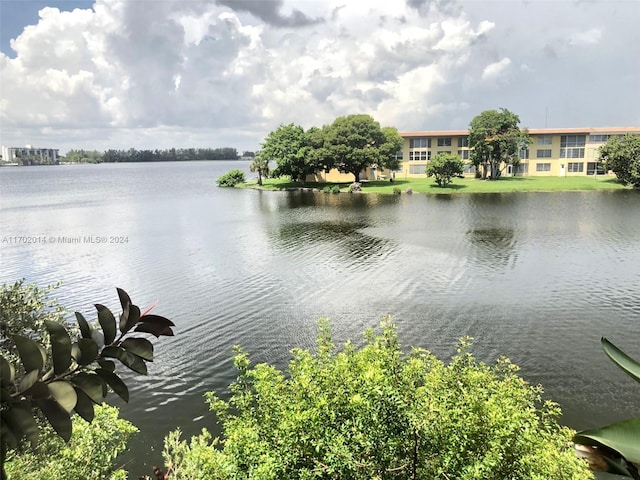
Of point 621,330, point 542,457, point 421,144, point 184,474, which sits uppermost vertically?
point 421,144

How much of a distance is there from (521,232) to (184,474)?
92.9 ft

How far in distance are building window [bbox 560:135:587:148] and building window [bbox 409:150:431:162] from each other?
63.3ft

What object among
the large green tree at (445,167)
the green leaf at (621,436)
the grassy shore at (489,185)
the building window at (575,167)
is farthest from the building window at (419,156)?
the green leaf at (621,436)

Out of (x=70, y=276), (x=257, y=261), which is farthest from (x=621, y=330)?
(x=70, y=276)

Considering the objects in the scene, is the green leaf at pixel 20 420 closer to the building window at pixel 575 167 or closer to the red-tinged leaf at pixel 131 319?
the red-tinged leaf at pixel 131 319

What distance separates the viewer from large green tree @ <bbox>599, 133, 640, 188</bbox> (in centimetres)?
5431

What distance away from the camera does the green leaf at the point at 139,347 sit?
1.75 meters

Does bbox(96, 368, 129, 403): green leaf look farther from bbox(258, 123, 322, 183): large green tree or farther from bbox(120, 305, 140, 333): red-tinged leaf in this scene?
bbox(258, 123, 322, 183): large green tree

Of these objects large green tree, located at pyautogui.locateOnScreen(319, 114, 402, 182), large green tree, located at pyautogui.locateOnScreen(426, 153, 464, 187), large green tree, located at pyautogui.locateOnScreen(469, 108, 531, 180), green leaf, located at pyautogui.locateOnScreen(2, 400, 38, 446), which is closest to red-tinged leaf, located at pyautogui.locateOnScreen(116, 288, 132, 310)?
green leaf, located at pyautogui.locateOnScreen(2, 400, 38, 446)

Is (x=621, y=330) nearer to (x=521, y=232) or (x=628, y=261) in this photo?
(x=628, y=261)

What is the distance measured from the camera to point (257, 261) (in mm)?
24078

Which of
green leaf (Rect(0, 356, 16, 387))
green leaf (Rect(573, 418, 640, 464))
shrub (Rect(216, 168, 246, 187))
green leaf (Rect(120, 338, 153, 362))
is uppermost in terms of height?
green leaf (Rect(0, 356, 16, 387))

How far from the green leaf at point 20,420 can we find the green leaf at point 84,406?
0.14 m

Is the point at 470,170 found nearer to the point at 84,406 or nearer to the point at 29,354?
the point at 84,406
